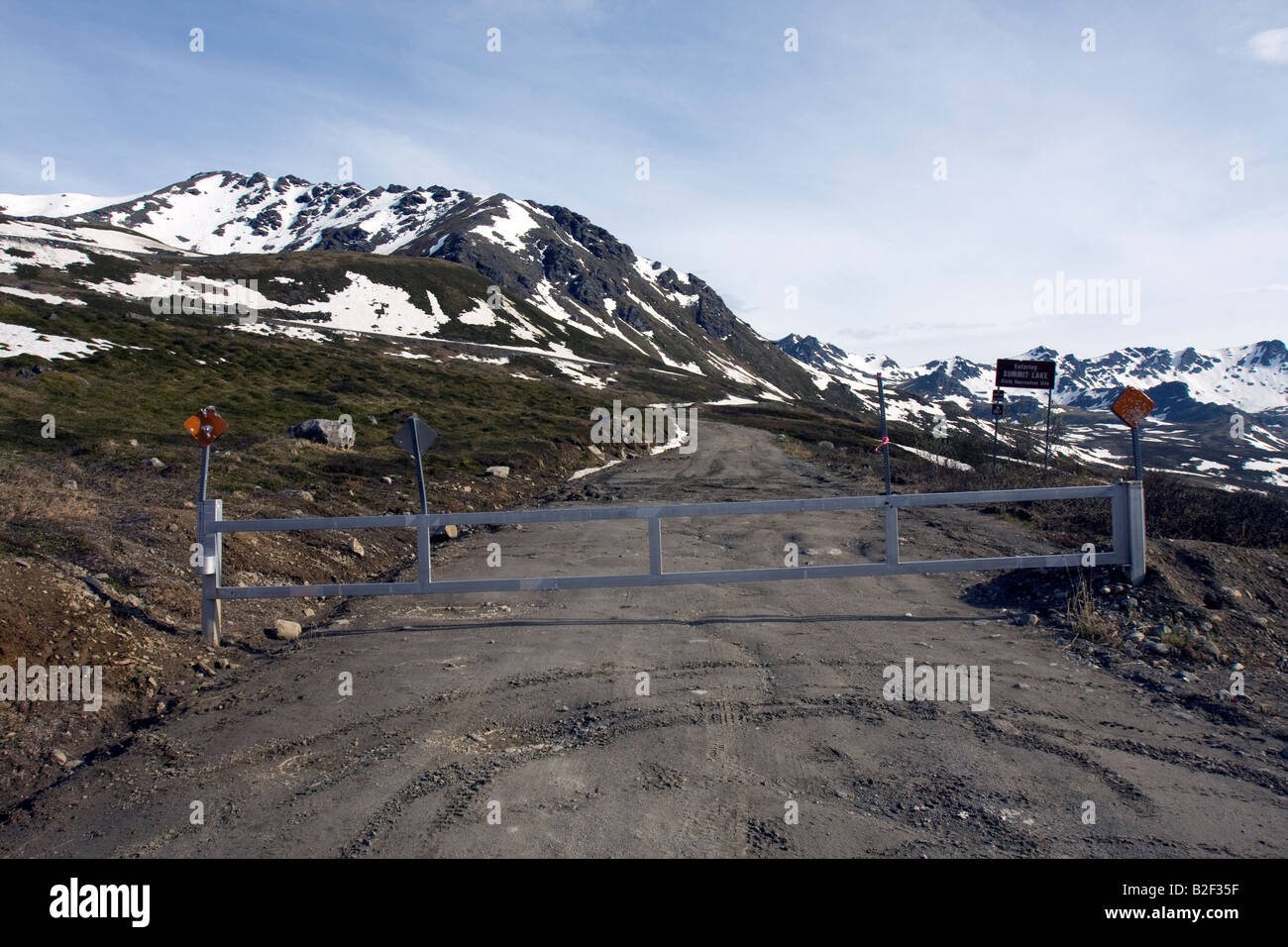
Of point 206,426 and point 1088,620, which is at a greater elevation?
point 206,426

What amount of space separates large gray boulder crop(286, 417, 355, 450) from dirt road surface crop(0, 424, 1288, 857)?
16508mm

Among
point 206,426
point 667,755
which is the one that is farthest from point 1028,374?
point 206,426

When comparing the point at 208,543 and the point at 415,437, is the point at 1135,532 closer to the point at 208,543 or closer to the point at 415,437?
the point at 415,437

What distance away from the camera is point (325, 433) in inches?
947

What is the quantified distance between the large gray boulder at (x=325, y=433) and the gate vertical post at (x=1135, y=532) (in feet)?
68.7

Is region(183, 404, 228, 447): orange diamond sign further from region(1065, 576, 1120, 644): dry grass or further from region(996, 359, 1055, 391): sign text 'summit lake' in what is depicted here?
region(996, 359, 1055, 391): sign text 'summit lake'

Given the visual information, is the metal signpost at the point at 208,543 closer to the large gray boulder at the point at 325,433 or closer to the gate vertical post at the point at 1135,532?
the gate vertical post at the point at 1135,532

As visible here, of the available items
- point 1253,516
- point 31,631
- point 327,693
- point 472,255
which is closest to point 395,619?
point 327,693

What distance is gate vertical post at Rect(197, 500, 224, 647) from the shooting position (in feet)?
25.9

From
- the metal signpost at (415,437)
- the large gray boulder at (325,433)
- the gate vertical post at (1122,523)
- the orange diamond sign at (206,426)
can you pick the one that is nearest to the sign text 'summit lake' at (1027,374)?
the gate vertical post at (1122,523)

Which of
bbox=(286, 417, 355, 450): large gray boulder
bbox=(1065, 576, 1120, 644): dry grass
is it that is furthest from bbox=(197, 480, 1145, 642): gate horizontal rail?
bbox=(286, 417, 355, 450): large gray boulder

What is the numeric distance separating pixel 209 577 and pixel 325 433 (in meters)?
17.1
